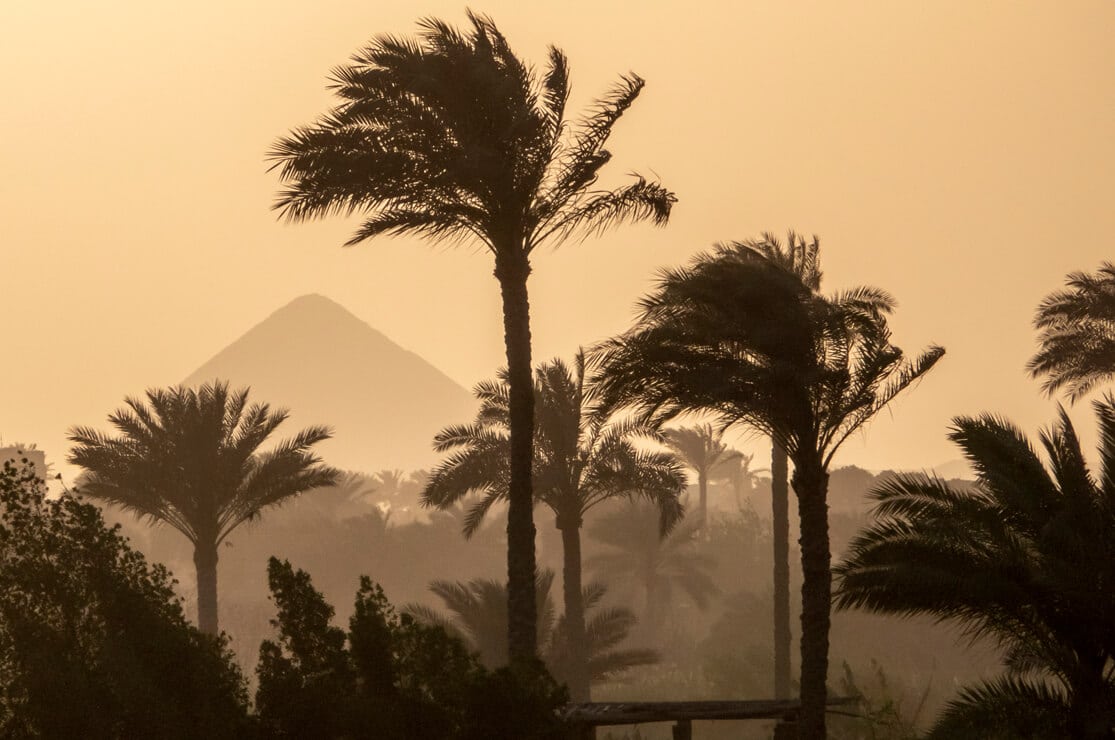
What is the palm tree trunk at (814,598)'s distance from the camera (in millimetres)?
19578

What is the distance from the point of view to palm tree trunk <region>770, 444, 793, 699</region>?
34.0m

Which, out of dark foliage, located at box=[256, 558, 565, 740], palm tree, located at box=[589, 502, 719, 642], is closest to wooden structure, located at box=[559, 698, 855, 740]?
dark foliage, located at box=[256, 558, 565, 740]

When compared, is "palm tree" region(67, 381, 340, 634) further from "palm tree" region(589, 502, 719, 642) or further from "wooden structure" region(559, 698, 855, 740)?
"palm tree" region(589, 502, 719, 642)

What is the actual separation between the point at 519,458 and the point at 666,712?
424 centimetres

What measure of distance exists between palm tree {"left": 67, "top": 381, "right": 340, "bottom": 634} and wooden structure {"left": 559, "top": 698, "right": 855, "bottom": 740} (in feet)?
46.8

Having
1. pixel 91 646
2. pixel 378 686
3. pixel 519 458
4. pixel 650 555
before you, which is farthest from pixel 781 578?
pixel 650 555

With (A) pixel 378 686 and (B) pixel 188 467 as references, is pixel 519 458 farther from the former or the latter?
(B) pixel 188 467

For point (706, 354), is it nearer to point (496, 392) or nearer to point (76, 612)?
point (76, 612)

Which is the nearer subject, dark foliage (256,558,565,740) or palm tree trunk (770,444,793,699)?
dark foliage (256,558,565,740)

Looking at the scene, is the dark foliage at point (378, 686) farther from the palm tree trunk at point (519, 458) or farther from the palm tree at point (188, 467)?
the palm tree at point (188, 467)

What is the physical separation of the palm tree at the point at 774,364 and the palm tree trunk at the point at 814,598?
1 centimetres

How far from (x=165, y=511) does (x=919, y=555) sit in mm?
20125

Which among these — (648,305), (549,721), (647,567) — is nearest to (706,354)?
(648,305)

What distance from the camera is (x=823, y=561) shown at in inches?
778
